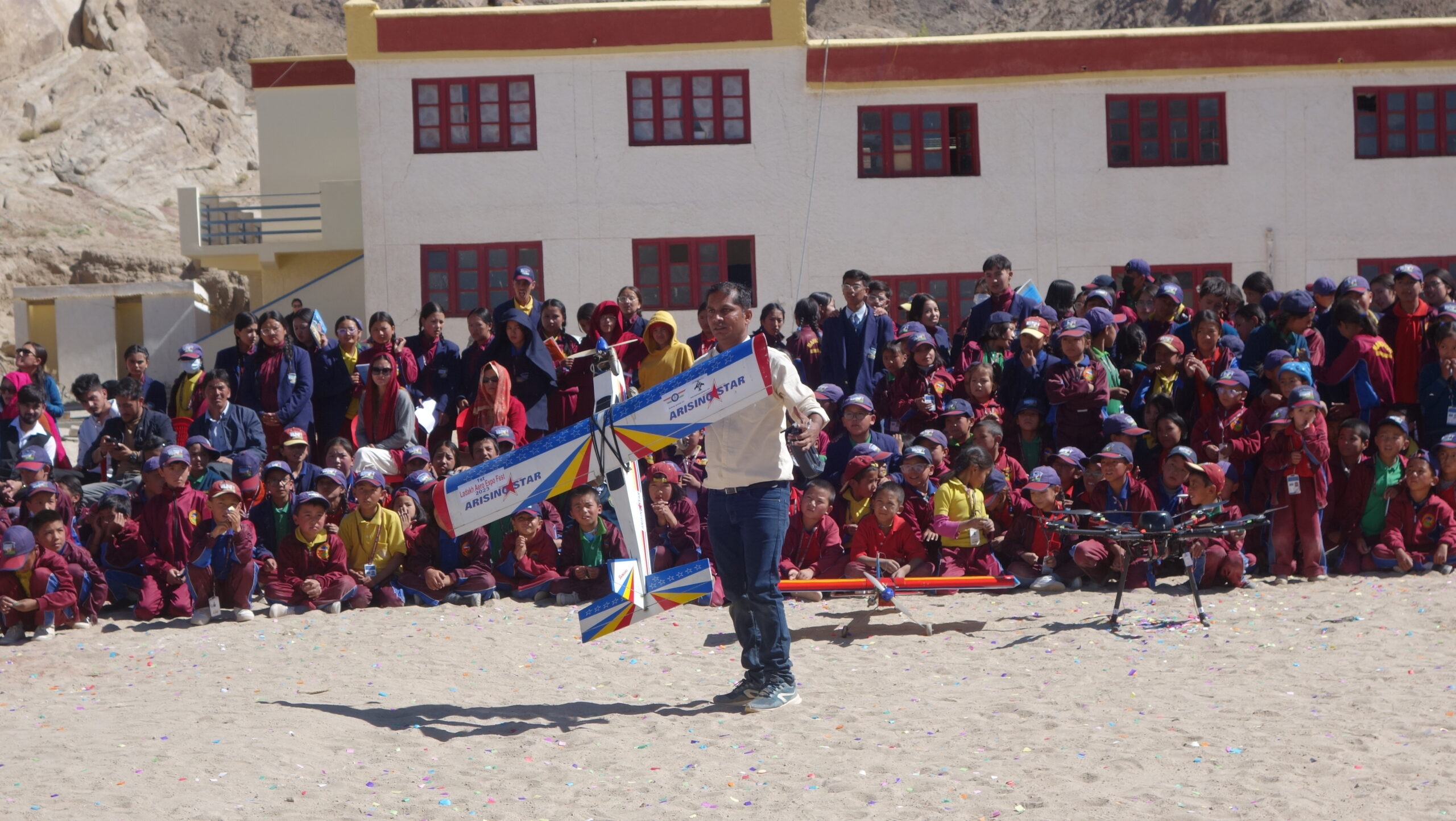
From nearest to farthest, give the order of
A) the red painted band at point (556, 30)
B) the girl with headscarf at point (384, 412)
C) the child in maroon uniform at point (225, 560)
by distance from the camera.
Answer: the child in maroon uniform at point (225, 560) < the girl with headscarf at point (384, 412) < the red painted band at point (556, 30)

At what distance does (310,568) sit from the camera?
29.3 feet

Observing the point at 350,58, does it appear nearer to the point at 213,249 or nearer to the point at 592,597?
the point at 213,249

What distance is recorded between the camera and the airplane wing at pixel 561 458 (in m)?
6.27

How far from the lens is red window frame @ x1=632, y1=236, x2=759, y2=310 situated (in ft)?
56.2

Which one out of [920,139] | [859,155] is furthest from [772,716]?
[920,139]

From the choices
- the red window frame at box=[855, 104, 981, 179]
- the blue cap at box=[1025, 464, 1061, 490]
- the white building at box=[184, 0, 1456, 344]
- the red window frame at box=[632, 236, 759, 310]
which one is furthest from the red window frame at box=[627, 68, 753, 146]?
the blue cap at box=[1025, 464, 1061, 490]

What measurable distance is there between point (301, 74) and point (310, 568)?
1358cm

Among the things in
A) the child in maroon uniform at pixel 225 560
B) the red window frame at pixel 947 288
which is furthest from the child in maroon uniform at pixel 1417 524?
the red window frame at pixel 947 288

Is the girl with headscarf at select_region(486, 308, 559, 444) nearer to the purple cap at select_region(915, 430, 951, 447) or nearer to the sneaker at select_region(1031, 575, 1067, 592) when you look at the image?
the purple cap at select_region(915, 430, 951, 447)

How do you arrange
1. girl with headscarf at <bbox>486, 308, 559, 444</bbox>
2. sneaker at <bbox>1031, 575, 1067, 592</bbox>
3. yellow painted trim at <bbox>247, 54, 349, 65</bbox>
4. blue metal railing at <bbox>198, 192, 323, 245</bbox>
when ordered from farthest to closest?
1. yellow painted trim at <bbox>247, 54, 349, 65</bbox>
2. blue metal railing at <bbox>198, 192, 323, 245</bbox>
3. girl with headscarf at <bbox>486, 308, 559, 444</bbox>
4. sneaker at <bbox>1031, 575, 1067, 592</bbox>

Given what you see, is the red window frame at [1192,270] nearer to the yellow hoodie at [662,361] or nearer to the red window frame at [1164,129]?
the red window frame at [1164,129]

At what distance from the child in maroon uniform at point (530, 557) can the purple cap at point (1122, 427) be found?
3697mm

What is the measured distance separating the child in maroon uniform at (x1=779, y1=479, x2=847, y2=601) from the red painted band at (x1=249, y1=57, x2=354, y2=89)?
13924 millimetres

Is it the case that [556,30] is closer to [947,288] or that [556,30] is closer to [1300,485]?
[947,288]
